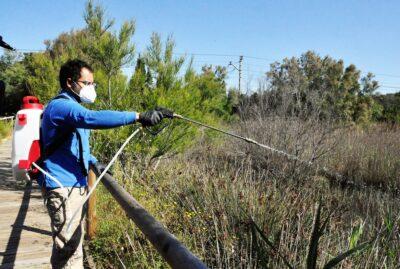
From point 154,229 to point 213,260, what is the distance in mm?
1560

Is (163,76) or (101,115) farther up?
A: (163,76)

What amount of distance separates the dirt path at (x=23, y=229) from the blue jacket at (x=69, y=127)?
139cm

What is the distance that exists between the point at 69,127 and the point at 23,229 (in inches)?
105

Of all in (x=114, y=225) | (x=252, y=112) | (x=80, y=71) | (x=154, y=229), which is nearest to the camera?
(x=154, y=229)

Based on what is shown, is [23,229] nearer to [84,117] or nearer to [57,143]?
[57,143]

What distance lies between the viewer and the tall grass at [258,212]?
2.69 metres

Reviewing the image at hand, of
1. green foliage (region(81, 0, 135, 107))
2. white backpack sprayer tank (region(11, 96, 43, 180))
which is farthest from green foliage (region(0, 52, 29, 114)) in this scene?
white backpack sprayer tank (region(11, 96, 43, 180))

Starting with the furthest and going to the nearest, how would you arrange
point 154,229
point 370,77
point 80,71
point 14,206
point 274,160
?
1. point 370,77
2. point 274,160
3. point 14,206
4. point 80,71
5. point 154,229

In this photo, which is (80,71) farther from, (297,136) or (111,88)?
(297,136)

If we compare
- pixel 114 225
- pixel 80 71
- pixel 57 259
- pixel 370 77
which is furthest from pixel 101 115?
pixel 370 77

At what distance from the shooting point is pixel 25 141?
2.91 metres

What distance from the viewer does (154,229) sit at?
172 cm

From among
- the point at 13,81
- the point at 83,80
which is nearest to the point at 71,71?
the point at 83,80

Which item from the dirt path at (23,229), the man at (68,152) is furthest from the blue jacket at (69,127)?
the dirt path at (23,229)
